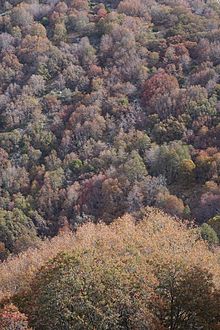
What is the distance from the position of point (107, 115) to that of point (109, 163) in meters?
12.1

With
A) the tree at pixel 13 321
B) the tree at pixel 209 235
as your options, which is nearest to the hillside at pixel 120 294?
the tree at pixel 13 321

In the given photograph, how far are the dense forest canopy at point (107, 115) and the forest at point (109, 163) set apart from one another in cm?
25

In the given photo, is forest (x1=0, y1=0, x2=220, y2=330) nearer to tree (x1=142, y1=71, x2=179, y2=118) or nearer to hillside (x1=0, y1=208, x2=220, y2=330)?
hillside (x1=0, y1=208, x2=220, y2=330)

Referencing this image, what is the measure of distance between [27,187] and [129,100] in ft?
79.9

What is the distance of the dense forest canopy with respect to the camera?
7738 cm

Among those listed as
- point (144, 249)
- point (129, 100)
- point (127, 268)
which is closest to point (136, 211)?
point (129, 100)

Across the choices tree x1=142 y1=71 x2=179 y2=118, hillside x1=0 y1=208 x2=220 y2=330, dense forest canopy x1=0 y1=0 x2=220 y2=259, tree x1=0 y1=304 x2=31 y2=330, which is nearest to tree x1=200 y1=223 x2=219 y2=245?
dense forest canopy x1=0 y1=0 x2=220 y2=259

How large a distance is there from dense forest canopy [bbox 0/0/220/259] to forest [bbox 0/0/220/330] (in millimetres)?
247

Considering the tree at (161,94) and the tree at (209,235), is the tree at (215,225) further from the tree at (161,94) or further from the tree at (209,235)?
the tree at (161,94)

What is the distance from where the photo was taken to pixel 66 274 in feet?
97.8

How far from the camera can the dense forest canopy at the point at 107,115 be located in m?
77.4

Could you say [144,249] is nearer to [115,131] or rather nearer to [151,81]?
[115,131]

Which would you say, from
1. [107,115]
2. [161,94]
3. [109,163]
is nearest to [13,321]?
[109,163]

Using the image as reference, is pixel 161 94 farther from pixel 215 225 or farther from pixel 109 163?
pixel 215 225
